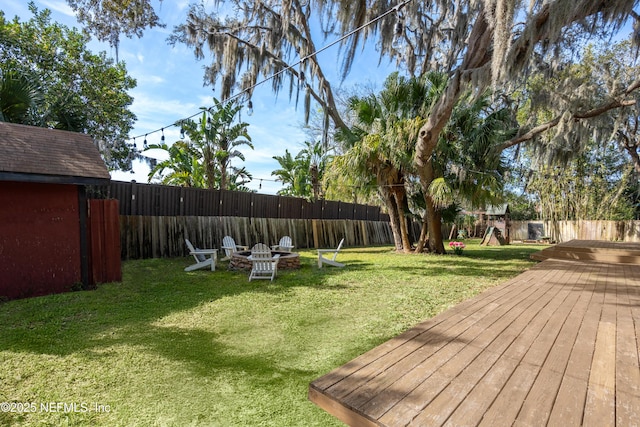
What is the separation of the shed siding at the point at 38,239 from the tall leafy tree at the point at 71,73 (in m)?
4.00

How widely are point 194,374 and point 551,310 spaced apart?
378cm

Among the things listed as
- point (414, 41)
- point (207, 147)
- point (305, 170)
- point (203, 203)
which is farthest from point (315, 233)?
point (414, 41)

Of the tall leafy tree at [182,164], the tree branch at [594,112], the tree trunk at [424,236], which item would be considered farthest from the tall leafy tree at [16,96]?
the tree branch at [594,112]

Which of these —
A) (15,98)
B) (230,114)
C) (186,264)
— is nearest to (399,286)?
(186,264)

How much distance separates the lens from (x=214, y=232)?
34.1 ft

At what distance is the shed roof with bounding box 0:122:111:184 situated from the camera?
15.7 ft

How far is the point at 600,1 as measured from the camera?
605 cm

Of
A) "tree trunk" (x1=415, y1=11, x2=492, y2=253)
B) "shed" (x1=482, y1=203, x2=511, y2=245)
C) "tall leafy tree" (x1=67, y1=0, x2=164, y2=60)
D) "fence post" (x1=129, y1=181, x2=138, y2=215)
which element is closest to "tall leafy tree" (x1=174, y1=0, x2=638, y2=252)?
"tree trunk" (x1=415, y1=11, x2=492, y2=253)

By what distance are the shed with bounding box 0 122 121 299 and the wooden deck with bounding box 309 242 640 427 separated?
5.48 m

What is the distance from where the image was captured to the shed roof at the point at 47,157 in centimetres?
480

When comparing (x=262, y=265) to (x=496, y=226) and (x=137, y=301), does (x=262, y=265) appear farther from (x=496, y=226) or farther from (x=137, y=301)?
(x=496, y=226)

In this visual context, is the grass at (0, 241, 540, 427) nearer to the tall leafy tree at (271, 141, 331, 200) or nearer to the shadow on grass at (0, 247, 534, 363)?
the shadow on grass at (0, 247, 534, 363)

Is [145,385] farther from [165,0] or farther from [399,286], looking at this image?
[165,0]

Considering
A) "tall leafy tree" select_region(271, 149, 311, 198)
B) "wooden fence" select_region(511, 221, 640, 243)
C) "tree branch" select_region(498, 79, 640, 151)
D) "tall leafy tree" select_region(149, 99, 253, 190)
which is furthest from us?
"wooden fence" select_region(511, 221, 640, 243)
